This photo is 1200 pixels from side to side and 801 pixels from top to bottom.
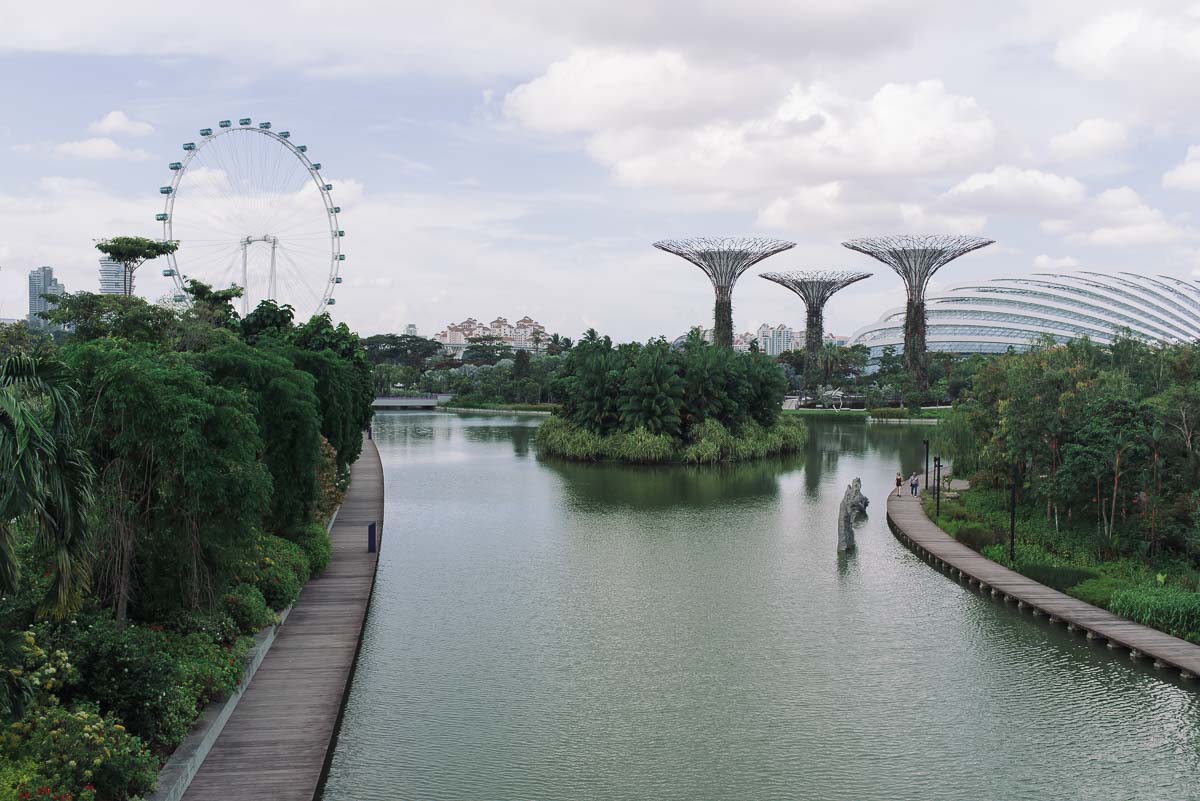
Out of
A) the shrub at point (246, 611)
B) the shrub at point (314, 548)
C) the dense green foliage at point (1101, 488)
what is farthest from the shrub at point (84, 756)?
the dense green foliage at point (1101, 488)

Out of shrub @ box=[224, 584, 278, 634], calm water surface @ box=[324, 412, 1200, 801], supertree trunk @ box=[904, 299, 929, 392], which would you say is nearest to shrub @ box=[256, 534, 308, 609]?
shrub @ box=[224, 584, 278, 634]

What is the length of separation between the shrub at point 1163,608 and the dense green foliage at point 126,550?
53.3ft

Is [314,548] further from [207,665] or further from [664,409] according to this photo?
[664,409]

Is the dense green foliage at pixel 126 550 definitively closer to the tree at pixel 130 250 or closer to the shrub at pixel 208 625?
the shrub at pixel 208 625

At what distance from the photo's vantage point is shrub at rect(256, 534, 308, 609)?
18.8m

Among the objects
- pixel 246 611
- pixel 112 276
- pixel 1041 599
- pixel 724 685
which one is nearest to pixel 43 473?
pixel 246 611

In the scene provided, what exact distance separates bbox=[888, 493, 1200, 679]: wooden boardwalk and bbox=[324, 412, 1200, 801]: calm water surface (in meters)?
0.38

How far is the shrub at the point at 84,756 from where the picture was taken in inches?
403

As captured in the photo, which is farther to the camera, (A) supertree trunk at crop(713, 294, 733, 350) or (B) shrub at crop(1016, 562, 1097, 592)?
(A) supertree trunk at crop(713, 294, 733, 350)

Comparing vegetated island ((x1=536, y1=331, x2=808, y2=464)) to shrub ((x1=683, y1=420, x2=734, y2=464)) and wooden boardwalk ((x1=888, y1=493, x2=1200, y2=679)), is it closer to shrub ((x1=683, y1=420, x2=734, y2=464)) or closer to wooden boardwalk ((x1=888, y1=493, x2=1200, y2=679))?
shrub ((x1=683, y1=420, x2=734, y2=464))

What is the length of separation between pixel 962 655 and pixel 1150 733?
13.1ft

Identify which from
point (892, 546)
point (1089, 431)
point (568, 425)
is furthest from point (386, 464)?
point (1089, 431)

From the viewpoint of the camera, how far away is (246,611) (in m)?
16.8

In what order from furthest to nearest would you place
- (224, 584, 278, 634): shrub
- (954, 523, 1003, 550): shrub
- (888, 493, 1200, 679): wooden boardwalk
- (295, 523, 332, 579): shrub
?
(954, 523, 1003, 550): shrub
(295, 523, 332, 579): shrub
(888, 493, 1200, 679): wooden boardwalk
(224, 584, 278, 634): shrub
